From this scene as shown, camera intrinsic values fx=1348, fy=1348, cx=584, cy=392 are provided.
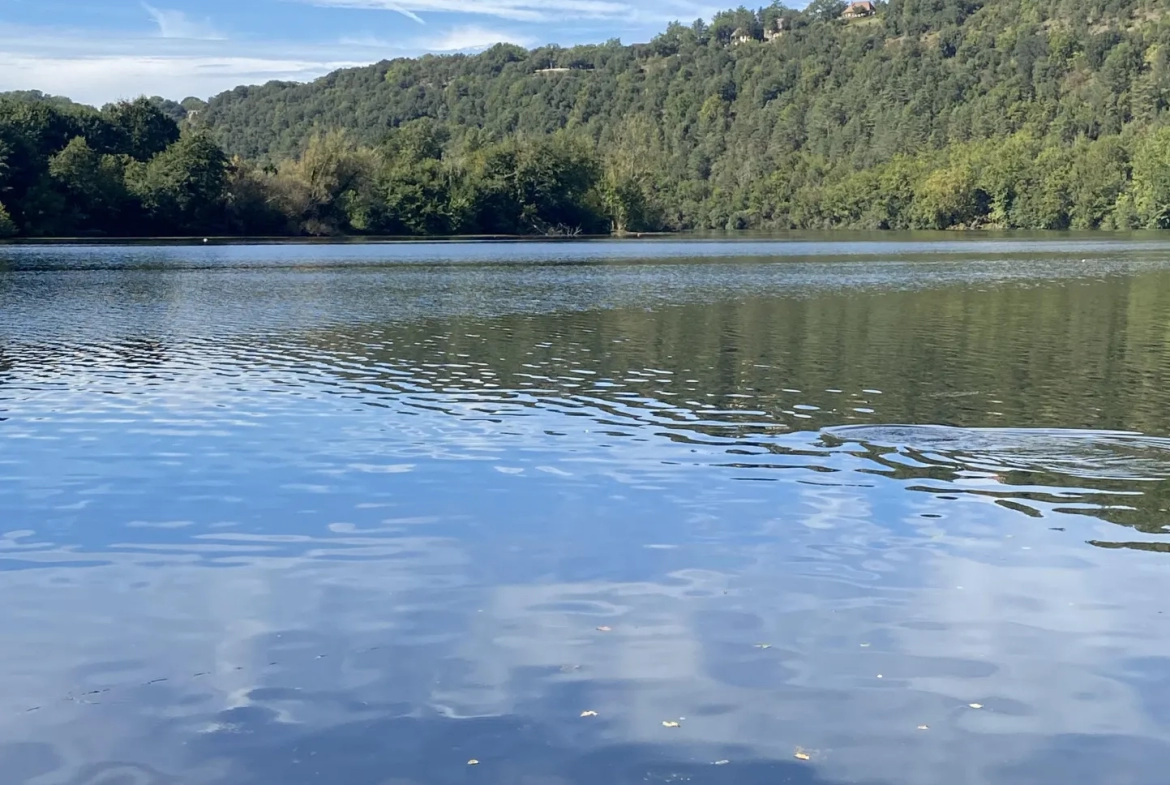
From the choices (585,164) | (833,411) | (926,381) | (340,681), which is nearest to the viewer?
(340,681)

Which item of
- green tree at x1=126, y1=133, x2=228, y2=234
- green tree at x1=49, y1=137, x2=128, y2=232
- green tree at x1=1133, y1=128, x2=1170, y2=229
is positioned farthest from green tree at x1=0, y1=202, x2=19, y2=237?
green tree at x1=1133, y1=128, x2=1170, y2=229

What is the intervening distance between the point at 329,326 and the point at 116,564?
2722 cm

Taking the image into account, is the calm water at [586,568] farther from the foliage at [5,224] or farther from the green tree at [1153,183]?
the green tree at [1153,183]

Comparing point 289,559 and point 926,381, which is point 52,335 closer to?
point 926,381

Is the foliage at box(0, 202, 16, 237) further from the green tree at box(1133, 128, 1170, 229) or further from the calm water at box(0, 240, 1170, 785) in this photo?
the green tree at box(1133, 128, 1170, 229)

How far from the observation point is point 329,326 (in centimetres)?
4062

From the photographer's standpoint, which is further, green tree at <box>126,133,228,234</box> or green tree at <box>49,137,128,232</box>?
green tree at <box>126,133,228,234</box>

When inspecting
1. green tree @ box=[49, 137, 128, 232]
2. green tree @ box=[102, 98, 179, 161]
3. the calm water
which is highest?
green tree @ box=[102, 98, 179, 161]

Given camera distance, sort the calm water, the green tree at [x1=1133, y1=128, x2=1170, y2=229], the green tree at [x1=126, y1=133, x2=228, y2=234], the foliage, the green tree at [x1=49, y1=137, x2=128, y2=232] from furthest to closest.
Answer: the green tree at [x1=1133, y1=128, x2=1170, y2=229] < the green tree at [x1=126, y1=133, x2=228, y2=234] < the green tree at [x1=49, y1=137, x2=128, y2=232] < the foliage < the calm water

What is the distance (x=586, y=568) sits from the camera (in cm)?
1353

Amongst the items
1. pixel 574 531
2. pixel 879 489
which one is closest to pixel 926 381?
pixel 879 489

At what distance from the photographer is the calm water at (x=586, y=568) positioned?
918cm

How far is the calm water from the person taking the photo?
30.1 ft

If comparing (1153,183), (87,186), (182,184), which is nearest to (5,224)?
(87,186)
